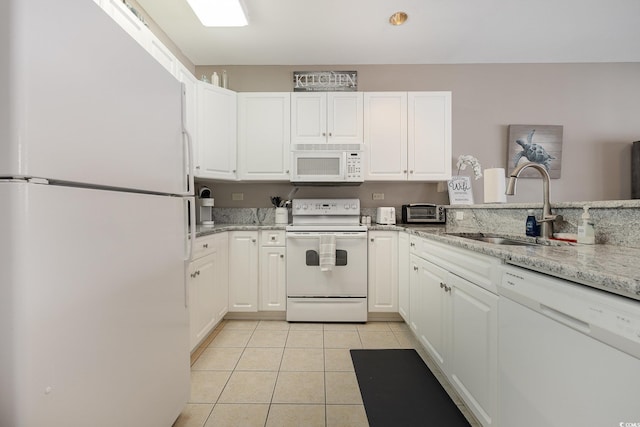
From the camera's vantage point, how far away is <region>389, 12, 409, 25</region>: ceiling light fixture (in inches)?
89.7

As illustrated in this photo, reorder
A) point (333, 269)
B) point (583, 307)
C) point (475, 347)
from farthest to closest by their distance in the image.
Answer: point (333, 269)
point (475, 347)
point (583, 307)

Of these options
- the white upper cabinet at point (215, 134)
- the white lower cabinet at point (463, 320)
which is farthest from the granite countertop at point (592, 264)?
the white upper cabinet at point (215, 134)

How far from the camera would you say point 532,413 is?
89 centimetres

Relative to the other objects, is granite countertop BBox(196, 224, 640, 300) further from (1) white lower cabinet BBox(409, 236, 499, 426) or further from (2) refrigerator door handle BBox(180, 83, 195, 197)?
(2) refrigerator door handle BBox(180, 83, 195, 197)

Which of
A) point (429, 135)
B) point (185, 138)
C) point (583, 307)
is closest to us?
point (583, 307)

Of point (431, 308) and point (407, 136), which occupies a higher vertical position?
point (407, 136)

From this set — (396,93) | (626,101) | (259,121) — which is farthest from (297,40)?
(626,101)

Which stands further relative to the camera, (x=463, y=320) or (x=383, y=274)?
(x=383, y=274)

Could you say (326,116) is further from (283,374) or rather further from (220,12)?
(283,374)

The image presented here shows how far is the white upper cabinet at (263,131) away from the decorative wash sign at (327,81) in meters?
0.39

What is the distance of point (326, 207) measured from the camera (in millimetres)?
2877

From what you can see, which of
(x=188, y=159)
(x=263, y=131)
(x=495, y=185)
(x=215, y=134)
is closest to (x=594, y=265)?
(x=495, y=185)

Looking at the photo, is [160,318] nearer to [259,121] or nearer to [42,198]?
[42,198]

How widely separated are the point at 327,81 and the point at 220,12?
4.14ft
